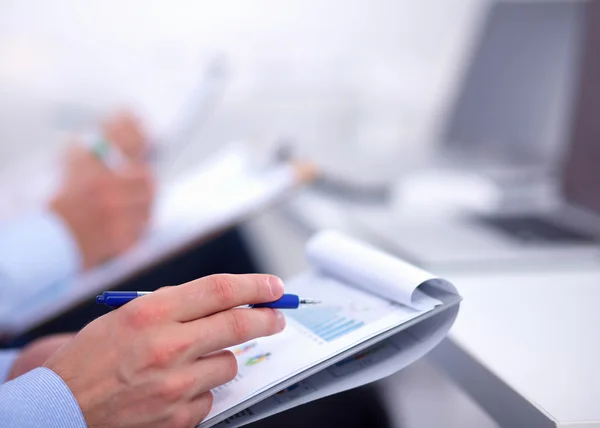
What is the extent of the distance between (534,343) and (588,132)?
1.86 feet

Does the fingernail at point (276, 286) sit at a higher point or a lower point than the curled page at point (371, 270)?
higher

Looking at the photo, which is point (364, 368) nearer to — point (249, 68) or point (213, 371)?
point (213, 371)

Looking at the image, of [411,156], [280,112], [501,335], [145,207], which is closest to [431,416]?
[501,335]

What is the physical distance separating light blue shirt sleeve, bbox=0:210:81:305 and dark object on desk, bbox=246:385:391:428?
1.60 feet

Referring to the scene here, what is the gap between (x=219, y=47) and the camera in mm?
1567

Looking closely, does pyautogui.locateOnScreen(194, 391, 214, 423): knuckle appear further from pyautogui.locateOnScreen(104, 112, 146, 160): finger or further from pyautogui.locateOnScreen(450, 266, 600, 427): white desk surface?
pyautogui.locateOnScreen(104, 112, 146, 160): finger

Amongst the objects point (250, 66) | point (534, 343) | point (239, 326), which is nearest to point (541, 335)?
point (534, 343)

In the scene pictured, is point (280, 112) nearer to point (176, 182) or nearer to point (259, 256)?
point (176, 182)

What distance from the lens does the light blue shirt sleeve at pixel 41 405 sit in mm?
371

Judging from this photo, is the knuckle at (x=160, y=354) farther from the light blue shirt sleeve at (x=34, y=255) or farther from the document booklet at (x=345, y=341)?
the light blue shirt sleeve at (x=34, y=255)

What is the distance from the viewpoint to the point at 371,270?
0.48 meters

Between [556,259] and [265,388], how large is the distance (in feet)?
1.52

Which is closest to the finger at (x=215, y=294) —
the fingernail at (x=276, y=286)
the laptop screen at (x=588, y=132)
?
the fingernail at (x=276, y=286)

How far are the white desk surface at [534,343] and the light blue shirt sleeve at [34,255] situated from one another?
56cm
